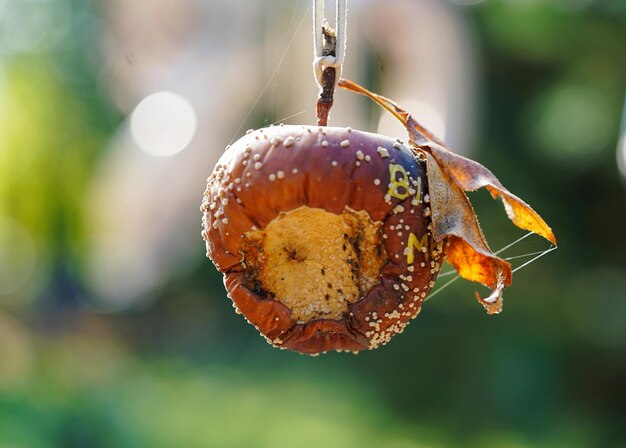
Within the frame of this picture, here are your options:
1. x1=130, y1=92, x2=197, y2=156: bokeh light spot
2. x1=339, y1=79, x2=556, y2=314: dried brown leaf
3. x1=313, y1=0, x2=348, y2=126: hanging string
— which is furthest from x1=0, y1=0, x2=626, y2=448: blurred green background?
x1=339, y1=79, x2=556, y2=314: dried brown leaf

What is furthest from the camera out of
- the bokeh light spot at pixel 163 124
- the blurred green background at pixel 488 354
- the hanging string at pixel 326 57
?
the bokeh light spot at pixel 163 124

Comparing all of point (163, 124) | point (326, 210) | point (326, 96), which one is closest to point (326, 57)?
point (326, 96)

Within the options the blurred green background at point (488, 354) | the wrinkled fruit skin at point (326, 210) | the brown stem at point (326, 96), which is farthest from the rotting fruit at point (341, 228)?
the blurred green background at point (488, 354)

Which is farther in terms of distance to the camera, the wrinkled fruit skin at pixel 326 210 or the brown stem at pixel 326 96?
the brown stem at pixel 326 96

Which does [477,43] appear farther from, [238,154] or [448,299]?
[238,154]

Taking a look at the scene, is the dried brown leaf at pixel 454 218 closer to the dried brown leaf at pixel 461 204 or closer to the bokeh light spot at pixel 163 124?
the dried brown leaf at pixel 461 204

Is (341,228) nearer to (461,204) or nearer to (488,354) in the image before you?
(461,204)

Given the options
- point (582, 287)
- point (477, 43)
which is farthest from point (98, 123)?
point (582, 287)

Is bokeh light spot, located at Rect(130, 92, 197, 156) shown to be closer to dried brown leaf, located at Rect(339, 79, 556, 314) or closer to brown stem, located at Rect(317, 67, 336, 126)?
brown stem, located at Rect(317, 67, 336, 126)
